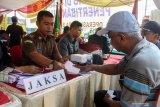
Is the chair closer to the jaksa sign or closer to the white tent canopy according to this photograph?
the jaksa sign

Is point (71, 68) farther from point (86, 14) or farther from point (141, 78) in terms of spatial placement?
point (86, 14)

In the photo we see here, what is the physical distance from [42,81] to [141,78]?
0.61 meters

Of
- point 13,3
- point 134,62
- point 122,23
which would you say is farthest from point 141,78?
point 13,3

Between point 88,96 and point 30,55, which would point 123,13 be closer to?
point 88,96

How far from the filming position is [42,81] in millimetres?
1322

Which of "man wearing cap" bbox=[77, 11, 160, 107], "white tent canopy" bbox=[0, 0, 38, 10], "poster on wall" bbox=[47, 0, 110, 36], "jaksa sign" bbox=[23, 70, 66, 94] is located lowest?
"jaksa sign" bbox=[23, 70, 66, 94]

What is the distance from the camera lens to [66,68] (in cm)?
164

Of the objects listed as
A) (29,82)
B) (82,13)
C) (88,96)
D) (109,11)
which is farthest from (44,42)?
(82,13)

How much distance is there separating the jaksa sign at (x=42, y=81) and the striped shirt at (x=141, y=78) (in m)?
0.48

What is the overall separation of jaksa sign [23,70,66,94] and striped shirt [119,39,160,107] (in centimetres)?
48

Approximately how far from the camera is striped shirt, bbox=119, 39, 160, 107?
1.07 meters

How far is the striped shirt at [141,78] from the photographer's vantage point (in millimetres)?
1071

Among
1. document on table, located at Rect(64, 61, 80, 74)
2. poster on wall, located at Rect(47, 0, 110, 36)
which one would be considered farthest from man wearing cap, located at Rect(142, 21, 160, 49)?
poster on wall, located at Rect(47, 0, 110, 36)

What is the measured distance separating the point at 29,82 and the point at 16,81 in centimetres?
18
